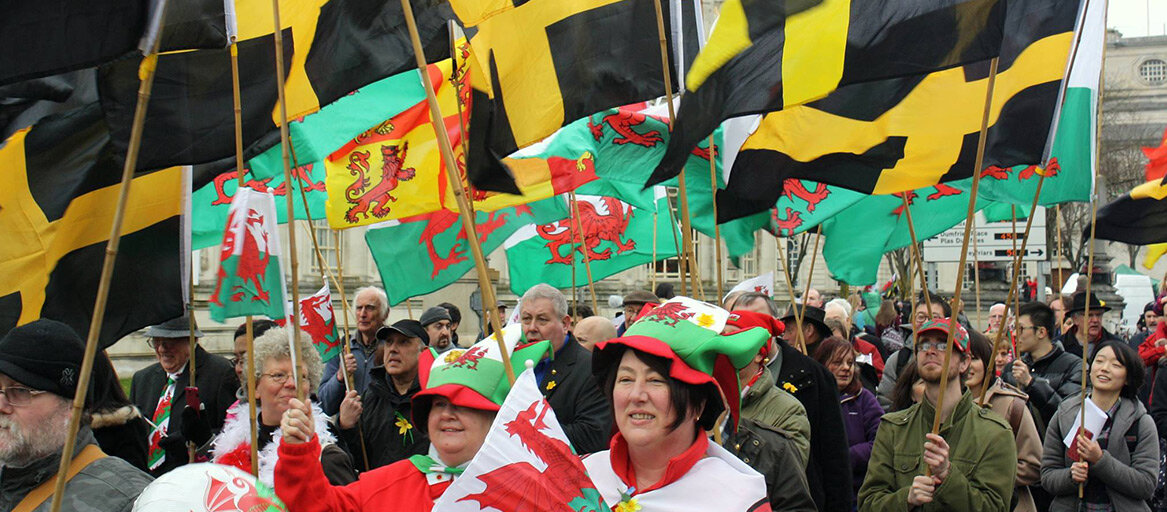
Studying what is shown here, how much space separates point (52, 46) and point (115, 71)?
1.16 meters

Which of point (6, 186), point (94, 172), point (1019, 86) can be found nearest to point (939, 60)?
point (1019, 86)

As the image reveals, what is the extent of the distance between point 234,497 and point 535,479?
74 centimetres

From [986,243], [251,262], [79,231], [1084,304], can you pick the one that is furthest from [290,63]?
[986,243]

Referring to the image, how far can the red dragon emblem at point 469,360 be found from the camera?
4008 millimetres

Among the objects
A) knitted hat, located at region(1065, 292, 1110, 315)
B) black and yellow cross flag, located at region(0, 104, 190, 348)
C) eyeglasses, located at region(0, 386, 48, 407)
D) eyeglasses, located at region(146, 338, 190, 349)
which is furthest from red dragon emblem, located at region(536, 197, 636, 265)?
eyeglasses, located at region(0, 386, 48, 407)

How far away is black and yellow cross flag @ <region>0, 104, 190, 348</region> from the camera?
477 cm

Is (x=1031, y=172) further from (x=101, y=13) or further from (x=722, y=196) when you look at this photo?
(x=101, y=13)

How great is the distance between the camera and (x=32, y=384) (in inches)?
138

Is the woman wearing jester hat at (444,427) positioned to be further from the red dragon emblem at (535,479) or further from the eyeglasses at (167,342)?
the eyeglasses at (167,342)

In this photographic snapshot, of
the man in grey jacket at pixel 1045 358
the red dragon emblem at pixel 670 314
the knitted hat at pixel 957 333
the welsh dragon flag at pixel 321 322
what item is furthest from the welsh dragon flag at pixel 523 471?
the man in grey jacket at pixel 1045 358

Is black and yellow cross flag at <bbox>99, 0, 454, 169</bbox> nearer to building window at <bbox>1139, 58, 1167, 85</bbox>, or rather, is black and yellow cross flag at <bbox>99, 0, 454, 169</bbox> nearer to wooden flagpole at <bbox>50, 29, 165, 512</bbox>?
wooden flagpole at <bbox>50, 29, 165, 512</bbox>

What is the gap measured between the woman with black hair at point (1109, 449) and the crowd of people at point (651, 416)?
0.04 ft

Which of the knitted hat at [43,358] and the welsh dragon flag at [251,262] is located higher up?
the welsh dragon flag at [251,262]

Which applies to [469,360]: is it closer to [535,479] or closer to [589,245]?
[535,479]
